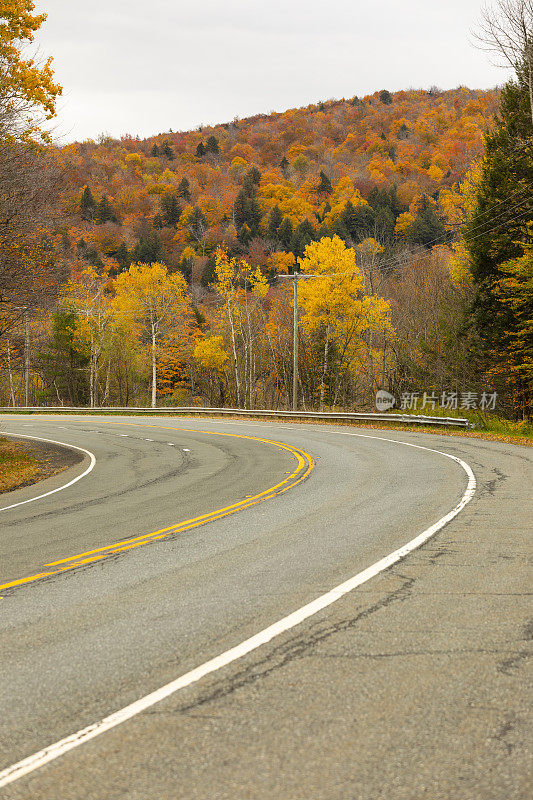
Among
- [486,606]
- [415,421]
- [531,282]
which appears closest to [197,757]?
[486,606]

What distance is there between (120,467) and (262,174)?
124 m

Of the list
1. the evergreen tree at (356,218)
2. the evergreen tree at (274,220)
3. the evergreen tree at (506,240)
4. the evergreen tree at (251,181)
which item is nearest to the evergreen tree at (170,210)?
the evergreen tree at (251,181)

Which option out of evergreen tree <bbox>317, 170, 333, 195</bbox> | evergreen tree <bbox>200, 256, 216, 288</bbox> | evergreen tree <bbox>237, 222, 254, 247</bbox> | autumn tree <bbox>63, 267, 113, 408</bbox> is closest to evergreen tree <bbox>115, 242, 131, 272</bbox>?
evergreen tree <bbox>200, 256, 216, 288</bbox>

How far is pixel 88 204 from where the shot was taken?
115 metres

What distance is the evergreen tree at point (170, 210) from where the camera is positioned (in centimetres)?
12044

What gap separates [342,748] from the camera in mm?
3268

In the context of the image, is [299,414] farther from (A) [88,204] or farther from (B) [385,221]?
(A) [88,204]

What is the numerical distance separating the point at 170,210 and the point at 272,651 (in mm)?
123047

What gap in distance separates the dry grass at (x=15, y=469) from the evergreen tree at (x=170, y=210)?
342 feet

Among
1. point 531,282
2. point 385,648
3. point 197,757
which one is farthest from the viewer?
point 531,282

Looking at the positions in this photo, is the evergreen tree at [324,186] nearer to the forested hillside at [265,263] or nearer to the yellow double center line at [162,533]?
the forested hillside at [265,263]

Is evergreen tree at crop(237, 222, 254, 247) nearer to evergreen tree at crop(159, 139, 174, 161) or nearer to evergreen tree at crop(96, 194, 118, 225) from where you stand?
evergreen tree at crop(96, 194, 118, 225)

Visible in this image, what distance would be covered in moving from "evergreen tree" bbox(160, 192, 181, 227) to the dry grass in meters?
104

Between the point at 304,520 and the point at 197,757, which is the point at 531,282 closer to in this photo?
the point at 304,520
